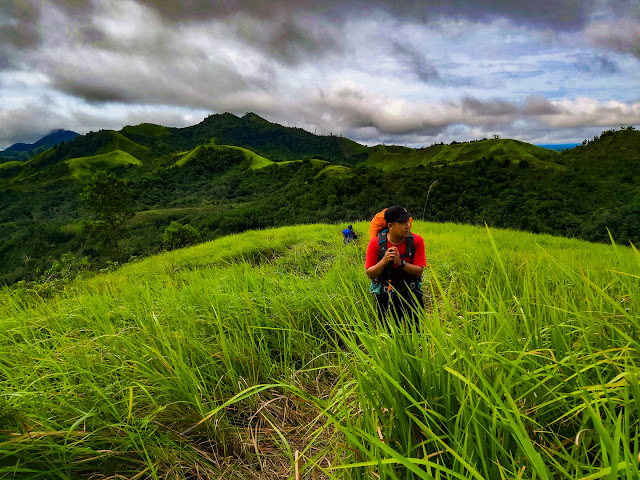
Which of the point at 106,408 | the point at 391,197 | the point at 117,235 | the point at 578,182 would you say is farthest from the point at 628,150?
the point at 117,235

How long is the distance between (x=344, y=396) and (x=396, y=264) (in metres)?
1.67

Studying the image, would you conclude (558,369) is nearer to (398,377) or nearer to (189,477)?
(398,377)

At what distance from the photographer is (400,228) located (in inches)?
108

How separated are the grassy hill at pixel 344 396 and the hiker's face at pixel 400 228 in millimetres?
1012

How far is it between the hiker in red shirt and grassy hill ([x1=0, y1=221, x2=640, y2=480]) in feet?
2.61

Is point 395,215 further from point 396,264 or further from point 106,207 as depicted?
point 106,207

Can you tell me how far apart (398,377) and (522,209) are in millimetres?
48059

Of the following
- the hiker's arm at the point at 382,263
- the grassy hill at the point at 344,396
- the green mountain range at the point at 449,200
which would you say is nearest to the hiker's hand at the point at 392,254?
the hiker's arm at the point at 382,263

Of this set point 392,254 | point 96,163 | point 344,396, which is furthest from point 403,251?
point 96,163

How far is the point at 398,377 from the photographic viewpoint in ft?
3.71

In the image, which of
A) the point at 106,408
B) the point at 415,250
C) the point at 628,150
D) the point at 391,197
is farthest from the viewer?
the point at 628,150

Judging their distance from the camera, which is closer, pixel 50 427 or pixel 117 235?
pixel 50 427

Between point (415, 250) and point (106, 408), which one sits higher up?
point (415, 250)

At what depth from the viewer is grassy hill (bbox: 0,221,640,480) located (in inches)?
36.1
